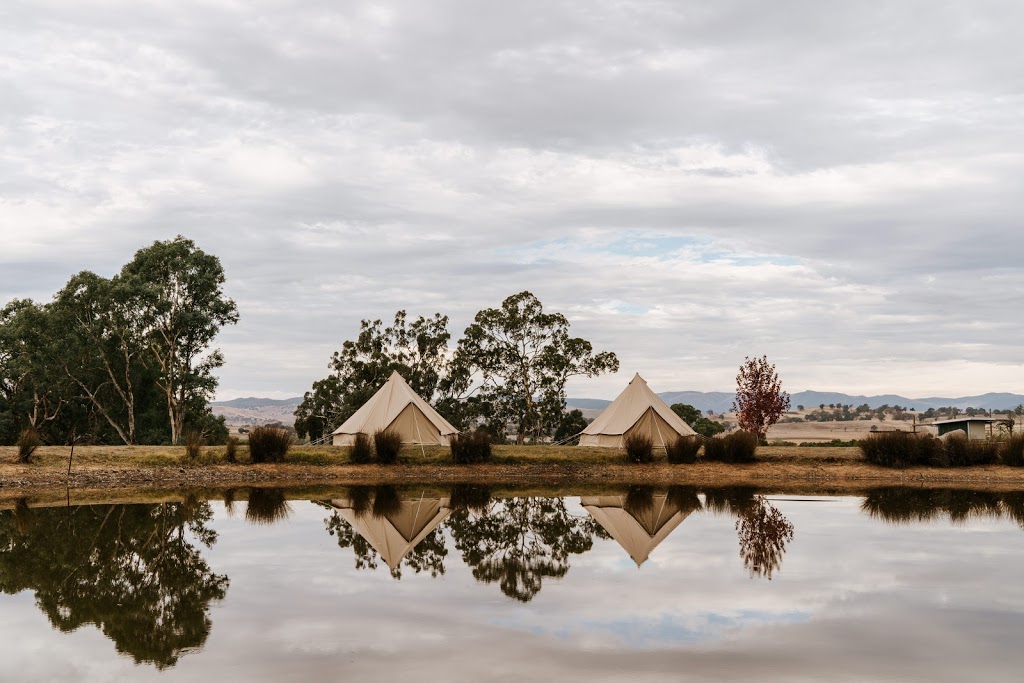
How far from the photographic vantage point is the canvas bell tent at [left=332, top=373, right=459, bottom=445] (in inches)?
1224

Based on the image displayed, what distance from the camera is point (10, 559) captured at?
42.8 feet

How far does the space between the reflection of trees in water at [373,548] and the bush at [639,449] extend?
10148mm

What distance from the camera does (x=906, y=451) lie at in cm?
2773

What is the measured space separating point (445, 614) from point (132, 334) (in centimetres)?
3358

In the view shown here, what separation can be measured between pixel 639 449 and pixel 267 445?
1177 centimetres

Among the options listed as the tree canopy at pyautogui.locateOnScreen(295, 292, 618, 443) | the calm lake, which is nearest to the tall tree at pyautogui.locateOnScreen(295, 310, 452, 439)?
the tree canopy at pyautogui.locateOnScreen(295, 292, 618, 443)

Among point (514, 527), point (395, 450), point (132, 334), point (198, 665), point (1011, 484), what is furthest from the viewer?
point (132, 334)

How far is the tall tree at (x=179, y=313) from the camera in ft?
128

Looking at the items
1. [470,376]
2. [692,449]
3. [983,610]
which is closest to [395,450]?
[692,449]

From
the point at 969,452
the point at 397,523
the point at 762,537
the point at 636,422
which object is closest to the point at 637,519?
the point at 762,537

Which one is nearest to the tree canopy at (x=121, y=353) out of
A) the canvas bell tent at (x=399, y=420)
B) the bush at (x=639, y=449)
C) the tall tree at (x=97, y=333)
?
the tall tree at (x=97, y=333)

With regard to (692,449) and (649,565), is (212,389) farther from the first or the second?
(649,565)

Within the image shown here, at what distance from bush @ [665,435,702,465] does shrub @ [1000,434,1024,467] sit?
9.15 metres

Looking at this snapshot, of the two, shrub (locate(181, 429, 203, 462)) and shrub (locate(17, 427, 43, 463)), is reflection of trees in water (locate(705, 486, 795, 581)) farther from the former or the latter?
shrub (locate(17, 427, 43, 463))
